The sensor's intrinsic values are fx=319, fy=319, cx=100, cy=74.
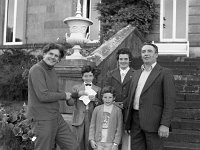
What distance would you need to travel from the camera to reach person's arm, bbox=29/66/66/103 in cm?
383

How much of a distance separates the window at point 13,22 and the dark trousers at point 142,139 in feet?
37.8

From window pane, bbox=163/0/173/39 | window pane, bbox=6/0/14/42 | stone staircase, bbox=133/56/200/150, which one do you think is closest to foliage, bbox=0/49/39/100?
window pane, bbox=6/0/14/42

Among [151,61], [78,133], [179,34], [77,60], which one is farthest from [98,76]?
[179,34]

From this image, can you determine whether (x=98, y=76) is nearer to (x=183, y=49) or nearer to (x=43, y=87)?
(x=43, y=87)

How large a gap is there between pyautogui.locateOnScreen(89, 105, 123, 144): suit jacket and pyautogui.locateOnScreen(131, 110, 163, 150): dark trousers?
0.79 feet

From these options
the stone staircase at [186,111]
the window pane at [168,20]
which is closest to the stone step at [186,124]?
the stone staircase at [186,111]

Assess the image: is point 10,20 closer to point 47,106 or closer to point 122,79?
point 122,79

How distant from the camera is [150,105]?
3.85 metres

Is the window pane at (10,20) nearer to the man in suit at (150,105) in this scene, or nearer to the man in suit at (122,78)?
the man in suit at (122,78)

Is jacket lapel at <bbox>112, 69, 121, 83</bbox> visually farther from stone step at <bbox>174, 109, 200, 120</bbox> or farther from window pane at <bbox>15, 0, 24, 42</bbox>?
window pane at <bbox>15, 0, 24, 42</bbox>

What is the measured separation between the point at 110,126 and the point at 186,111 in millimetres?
2252

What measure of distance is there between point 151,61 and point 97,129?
116 centimetres

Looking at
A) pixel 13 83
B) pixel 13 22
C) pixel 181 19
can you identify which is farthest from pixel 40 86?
pixel 13 22

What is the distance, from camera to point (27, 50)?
13539 millimetres
